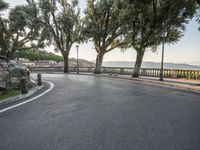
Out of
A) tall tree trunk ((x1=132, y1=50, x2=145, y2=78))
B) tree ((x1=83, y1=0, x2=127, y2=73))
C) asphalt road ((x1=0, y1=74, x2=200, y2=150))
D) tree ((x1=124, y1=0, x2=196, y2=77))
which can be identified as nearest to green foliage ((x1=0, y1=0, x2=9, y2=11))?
tree ((x1=83, y1=0, x2=127, y2=73))

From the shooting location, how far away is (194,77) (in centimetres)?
1938

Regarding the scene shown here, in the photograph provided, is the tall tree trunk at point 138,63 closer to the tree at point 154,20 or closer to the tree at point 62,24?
the tree at point 154,20

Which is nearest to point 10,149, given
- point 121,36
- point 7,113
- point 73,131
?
point 73,131

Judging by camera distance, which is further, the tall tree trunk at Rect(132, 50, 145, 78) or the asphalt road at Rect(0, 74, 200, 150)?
the tall tree trunk at Rect(132, 50, 145, 78)

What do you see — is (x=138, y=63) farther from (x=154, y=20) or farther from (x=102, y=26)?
(x=102, y=26)

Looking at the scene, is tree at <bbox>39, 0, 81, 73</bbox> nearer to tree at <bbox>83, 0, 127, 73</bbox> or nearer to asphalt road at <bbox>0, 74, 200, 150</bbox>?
tree at <bbox>83, 0, 127, 73</bbox>

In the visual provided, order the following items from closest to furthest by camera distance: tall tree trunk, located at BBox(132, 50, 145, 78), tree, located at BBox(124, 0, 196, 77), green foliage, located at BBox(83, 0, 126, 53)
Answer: tree, located at BBox(124, 0, 196, 77), tall tree trunk, located at BBox(132, 50, 145, 78), green foliage, located at BBox(83, 0, 126, 53)

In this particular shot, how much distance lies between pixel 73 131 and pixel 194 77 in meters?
18.1

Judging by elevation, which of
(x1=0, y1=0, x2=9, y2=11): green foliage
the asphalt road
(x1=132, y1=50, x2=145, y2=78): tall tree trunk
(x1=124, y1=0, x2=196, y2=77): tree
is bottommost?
the asphalt road

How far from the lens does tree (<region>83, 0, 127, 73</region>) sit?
27831 mm

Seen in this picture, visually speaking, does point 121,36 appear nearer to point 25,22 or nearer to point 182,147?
point 25,22

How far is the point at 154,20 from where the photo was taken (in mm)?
19656

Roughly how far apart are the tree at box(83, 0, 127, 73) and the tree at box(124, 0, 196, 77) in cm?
552

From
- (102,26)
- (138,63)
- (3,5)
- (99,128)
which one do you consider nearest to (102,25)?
(102,26)
